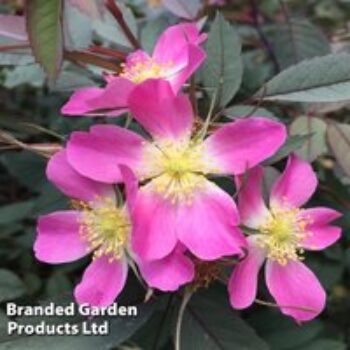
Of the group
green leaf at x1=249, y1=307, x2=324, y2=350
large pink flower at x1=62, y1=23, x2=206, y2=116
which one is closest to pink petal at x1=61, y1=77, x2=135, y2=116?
large pink flower at x1=62, y1=23, x2=206, y2=116

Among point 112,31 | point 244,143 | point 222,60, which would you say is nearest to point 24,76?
point 112,31

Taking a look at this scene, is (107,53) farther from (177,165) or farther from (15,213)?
(15,213)

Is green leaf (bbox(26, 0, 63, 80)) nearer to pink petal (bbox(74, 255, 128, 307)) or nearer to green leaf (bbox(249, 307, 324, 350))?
pink petal (bbox(74, 255, 128, 307))

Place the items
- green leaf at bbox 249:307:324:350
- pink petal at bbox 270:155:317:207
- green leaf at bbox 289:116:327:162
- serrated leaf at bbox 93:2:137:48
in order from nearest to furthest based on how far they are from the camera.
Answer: pink petal at bbox 270:155:317:207, green leaf at bbox 289:116:327:162, serrated leaf at bbox 93:2:137:48, green leaf at bbox 249:307:324:350

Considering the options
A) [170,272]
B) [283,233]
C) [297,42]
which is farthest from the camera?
[297,42]

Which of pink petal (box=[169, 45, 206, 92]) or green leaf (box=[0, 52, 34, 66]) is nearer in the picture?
pink petal (box=[169, 45, 206, 92])

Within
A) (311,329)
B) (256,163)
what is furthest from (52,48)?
→ (311,329)
